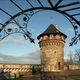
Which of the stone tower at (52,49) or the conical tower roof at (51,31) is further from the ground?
the conical tower roof at (51,31)

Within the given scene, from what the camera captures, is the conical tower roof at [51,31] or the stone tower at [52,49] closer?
the stone tower at [52,49]

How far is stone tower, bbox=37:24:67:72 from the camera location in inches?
1703

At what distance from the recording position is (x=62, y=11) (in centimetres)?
570

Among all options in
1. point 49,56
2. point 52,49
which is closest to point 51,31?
point 52,49

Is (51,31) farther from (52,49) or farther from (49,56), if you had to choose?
(49,56)

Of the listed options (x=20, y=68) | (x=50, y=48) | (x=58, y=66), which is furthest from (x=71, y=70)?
(x=20, y=68)

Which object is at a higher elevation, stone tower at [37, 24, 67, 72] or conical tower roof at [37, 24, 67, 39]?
conical tower roof at [37, 24, 67, 39]

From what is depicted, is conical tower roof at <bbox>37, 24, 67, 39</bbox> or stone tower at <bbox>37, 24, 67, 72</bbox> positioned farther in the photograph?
A: conical tower roof at <bbox>37, 24, 67, 39</bbox>

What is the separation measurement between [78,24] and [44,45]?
38.6m

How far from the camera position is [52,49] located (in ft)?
143

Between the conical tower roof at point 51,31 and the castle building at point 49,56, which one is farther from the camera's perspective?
the conical tower roof at point 51,31

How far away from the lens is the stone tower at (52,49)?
43.2m

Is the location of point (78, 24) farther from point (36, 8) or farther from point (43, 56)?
point (43, 56)

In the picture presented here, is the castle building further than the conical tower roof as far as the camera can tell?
No
